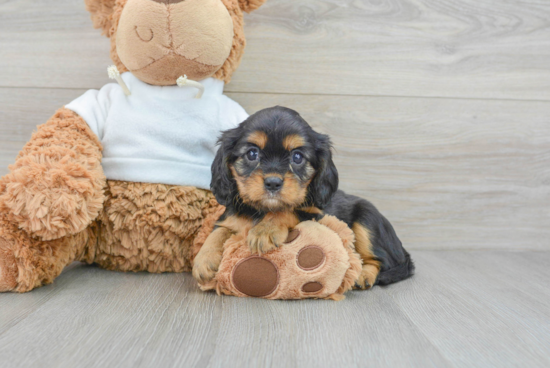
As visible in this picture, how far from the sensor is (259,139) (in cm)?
155

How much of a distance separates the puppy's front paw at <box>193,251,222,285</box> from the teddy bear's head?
0.75m

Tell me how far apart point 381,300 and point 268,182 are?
25.1 inches

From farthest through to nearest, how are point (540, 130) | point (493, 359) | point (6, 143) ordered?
1. point (540, 130)
2. point (6, 143)
3. point (493, 359)

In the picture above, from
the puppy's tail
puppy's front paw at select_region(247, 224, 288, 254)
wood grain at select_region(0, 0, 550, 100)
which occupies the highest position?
wood grain at select_region(0, 0, 550, 100)

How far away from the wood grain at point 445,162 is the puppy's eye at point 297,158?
0.84 meters

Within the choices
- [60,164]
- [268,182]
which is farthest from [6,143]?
[268,182]

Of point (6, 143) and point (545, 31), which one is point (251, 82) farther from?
point (545, 31)

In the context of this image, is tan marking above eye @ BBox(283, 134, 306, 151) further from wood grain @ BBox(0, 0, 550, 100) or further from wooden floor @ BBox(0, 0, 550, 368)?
wood grain @ BBox(0, 0, 550, 100)

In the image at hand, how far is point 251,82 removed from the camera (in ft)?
7.72

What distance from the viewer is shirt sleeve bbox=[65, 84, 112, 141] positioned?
72.5 inches

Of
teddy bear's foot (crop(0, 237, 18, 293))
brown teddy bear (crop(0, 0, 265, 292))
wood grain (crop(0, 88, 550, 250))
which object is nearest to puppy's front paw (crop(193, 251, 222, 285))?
brown teddy bear (crop(0, 0, 265, 292))

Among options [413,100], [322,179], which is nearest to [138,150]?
[322,179]

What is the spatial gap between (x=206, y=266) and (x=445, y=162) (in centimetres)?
155

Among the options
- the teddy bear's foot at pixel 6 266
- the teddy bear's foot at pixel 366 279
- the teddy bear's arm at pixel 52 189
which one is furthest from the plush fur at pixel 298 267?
the teddy bear's foot at pixel 6 266
